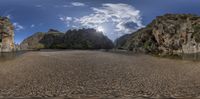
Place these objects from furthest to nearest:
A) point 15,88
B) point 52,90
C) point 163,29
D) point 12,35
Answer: point 12,35, point 163,29, point 15,88, point 52,90

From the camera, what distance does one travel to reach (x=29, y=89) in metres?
19.7

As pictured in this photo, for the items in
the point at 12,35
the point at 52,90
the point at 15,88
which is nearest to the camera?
the point at 52,90

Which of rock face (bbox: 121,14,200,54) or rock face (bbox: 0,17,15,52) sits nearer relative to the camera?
rock face (bbox: 121,14,200,54)

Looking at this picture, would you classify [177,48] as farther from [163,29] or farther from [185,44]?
[163,29]

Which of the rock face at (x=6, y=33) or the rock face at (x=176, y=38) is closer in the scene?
the rock face at (x=176, y=38)

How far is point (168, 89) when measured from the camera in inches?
770

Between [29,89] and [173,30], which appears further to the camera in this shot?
[173,30]

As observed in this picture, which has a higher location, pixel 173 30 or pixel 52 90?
pixel 173 30

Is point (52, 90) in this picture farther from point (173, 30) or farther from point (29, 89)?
point (173, 30)

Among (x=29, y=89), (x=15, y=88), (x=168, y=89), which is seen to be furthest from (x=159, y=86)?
(x=15, y=88)

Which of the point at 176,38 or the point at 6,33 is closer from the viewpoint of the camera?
the point at 176,38

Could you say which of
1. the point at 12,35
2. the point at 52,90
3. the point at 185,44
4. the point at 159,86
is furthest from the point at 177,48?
the point at 12,35

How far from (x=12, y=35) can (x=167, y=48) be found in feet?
300

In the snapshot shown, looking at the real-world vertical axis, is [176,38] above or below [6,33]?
below
